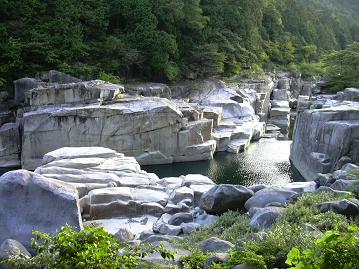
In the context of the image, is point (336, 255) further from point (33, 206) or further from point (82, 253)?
point (33, 206)

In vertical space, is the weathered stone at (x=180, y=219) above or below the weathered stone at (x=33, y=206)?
below

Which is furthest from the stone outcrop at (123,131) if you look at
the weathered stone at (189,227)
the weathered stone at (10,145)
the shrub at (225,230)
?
the shrub at (225,230)

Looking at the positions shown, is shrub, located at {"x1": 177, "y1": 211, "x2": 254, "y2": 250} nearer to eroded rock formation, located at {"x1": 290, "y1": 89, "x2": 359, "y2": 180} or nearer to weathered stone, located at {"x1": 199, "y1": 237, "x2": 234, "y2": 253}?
weathered stone, located at {"x1": 199, "y1": 237, "x2": 234, "y2": 253}

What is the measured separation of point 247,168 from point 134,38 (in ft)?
69.5

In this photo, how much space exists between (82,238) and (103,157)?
779 inches

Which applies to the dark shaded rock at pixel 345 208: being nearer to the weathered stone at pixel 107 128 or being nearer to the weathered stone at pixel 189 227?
the weathered stone at pixel 189 227

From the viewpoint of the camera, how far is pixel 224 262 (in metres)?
8.91

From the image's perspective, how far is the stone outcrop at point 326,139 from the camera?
27125mm

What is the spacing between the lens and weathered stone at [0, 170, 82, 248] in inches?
518

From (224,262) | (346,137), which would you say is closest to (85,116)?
(346,137)

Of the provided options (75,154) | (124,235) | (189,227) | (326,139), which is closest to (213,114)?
(326,139)

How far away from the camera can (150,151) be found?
37.0 m

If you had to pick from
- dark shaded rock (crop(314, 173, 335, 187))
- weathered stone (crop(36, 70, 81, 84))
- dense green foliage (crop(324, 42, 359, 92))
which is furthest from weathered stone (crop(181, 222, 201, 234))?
dense green foliage (crop(324, 42, 359, 92))

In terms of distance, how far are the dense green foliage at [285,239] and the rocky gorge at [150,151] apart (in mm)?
581
